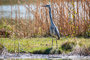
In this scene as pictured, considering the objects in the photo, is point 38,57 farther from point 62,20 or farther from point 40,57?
point 62,20

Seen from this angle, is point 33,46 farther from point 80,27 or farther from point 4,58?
point 80,27

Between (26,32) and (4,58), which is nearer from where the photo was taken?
(4,58)

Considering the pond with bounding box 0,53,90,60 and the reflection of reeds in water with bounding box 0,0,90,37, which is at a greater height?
the reflection of reeds in water with bounding box 0,0,90,37

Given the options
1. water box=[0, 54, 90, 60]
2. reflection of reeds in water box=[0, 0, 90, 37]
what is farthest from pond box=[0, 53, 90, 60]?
reflection of reeds in water box=[0, 0, 90, 37]

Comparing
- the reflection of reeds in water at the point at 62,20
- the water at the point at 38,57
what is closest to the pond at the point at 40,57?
the water at the point at 38,57

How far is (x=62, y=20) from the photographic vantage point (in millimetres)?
10094

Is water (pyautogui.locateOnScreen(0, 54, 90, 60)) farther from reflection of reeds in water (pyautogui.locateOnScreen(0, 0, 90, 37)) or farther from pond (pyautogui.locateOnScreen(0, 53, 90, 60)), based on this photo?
reflection of reeds in water (pyautogui.locateOnScreen(0, 0, 90, 37))

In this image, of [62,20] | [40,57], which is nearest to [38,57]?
[40,57]

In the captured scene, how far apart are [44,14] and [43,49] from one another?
2.82m

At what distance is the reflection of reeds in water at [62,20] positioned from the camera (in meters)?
10.1

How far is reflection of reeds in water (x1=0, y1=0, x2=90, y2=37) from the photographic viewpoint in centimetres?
1006

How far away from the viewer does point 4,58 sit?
725 centimetres

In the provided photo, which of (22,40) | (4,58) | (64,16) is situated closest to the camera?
(4,58)

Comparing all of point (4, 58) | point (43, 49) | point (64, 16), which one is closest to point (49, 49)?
point (43, 49)
